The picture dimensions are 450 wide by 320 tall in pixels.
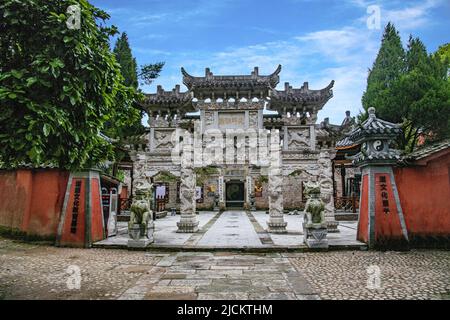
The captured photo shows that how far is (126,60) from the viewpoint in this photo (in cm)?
2377

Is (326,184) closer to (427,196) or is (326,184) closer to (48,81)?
(427,196)

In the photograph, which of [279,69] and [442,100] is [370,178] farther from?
[442,100]

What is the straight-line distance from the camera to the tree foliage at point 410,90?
54.0ft

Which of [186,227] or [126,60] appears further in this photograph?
[126,60]

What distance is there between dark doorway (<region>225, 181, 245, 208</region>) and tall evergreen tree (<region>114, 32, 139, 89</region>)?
495 inches

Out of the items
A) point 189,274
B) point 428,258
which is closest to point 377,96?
point 428,258

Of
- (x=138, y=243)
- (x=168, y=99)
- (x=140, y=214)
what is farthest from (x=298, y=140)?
(x=138, y=243)

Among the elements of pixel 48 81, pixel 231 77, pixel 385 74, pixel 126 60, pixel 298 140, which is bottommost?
pixel 48 81

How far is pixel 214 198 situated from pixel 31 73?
76.2ft

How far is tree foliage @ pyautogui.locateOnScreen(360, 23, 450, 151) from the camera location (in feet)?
54.0

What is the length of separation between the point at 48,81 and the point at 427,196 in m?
8.98

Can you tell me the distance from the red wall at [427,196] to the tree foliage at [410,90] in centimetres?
895

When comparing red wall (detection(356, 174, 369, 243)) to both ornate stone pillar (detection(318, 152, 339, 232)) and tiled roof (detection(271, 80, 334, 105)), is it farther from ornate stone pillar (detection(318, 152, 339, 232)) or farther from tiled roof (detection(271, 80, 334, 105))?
tiled roof (detection(271, 80, 334, 105))

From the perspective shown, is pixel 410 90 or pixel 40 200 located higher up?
pixel 410 90
